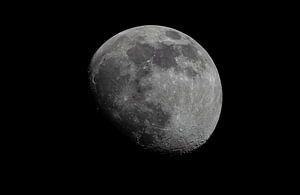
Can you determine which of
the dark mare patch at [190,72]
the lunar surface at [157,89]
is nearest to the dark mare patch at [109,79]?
the lunar surface at [157,89]

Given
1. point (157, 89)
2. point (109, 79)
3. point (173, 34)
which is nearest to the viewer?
point (157, 89)

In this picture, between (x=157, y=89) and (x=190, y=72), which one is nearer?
(x=157, y=89)

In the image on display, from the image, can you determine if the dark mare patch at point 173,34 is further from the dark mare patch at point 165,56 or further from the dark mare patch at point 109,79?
the dark mare patch at point 109,79

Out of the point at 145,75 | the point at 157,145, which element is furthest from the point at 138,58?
the point at 157,145

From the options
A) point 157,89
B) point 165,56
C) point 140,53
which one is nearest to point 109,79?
point 140,53

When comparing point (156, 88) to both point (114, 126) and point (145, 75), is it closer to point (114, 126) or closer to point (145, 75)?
point (145, 75)

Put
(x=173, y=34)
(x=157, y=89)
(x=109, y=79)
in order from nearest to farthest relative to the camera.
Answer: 1. (x=157, y=89)
2. (x=109, y=79)
3. (x=173, y=34)

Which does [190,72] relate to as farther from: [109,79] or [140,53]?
[109,79]

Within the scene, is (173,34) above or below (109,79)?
above

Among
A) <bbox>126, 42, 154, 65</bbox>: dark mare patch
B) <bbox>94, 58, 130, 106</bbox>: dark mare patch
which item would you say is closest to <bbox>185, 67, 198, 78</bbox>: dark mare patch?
<bbox>126, 42, 154, 65</bbox>: dark mare patch

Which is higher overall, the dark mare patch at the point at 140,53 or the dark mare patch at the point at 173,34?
the dark mare patch at the point at 173,34
